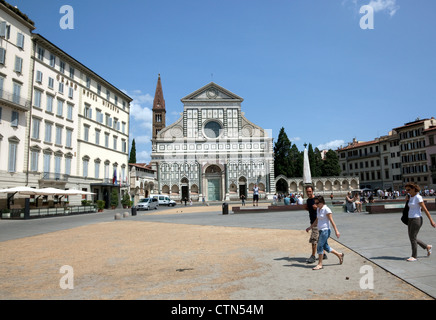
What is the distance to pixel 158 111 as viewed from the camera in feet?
255

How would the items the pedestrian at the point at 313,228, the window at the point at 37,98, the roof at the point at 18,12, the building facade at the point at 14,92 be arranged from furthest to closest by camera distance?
the window at the point at 37,98
the roof at the point at 18,12
the building facade at the point at 14,92
the pedestrian at the point at 313,228

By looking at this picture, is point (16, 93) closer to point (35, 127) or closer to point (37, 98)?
point (37, 98)

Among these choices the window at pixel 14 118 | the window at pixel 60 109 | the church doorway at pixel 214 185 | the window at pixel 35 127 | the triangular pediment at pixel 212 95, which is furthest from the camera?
the triangular pediment at pixel 212 95

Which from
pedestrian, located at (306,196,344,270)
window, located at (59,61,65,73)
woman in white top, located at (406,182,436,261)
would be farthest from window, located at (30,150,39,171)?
woman in white top, located at (406,182,436,261)

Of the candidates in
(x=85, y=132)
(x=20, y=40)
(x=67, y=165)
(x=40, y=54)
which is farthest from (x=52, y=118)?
(x=20, y=40)

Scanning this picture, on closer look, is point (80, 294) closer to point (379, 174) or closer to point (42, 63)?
point (42, 63)

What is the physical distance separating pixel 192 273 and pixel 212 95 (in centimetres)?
5892

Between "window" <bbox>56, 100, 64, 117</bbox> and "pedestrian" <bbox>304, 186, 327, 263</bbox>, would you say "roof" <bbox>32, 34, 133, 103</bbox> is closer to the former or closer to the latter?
"window" <bbox>56, 100, 64, 117</bbox>

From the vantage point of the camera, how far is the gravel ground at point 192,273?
4809mm

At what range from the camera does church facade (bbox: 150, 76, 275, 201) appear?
59.8 m

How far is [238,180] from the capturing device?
59.9m

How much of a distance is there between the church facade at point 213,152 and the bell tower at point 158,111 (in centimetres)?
1537

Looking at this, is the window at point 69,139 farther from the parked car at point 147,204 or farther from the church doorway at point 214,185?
the church doorway at point 214,185

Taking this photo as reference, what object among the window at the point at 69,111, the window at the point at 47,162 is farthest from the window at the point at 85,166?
the window at the point at 47,162
